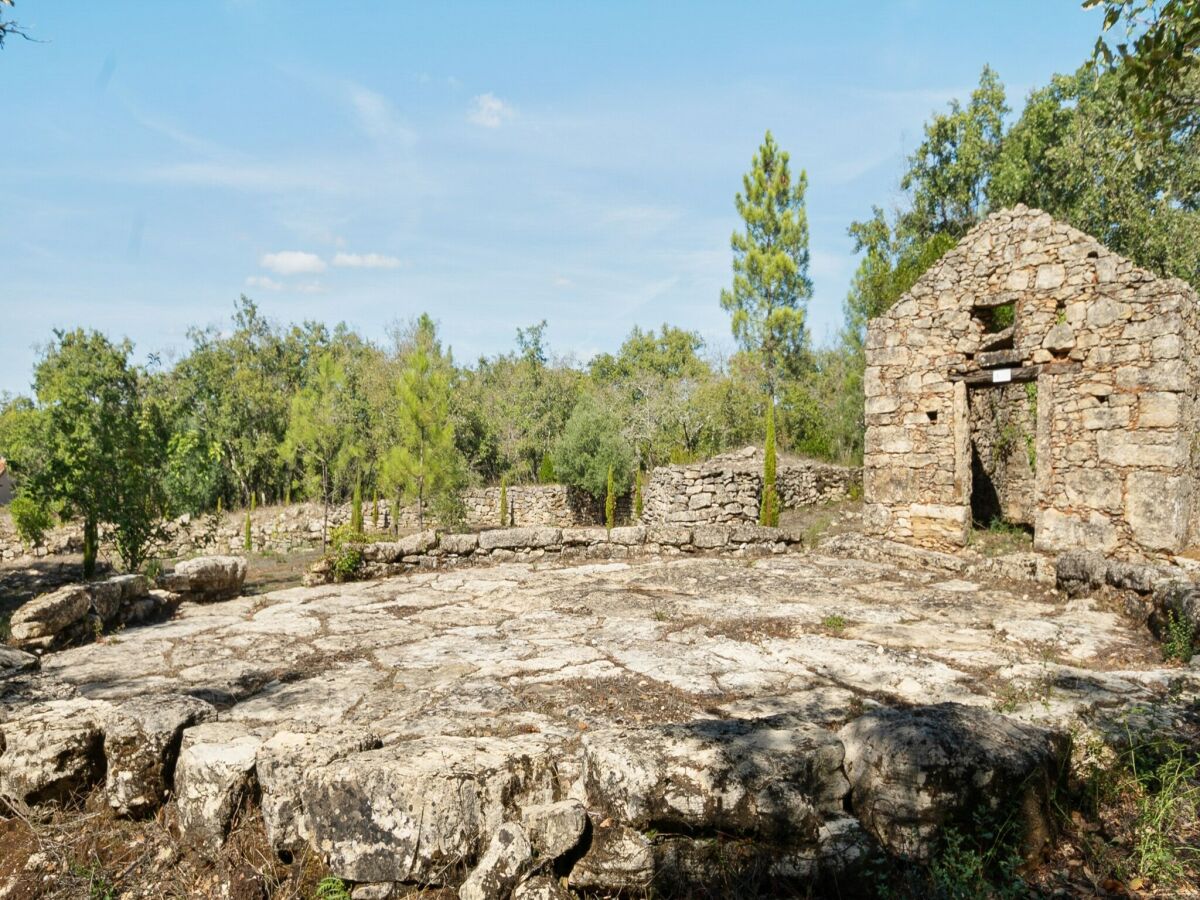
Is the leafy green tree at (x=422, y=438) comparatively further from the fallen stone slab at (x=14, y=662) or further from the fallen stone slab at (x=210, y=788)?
the fallen stone slab at (x=210, y=788)

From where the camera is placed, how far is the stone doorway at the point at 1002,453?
1288 centimetres

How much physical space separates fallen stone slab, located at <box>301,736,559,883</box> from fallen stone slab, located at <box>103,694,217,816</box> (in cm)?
78

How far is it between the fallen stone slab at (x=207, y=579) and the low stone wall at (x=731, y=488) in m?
12.1

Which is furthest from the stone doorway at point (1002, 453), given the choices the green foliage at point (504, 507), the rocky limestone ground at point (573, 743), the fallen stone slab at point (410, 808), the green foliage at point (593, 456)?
the green foliage at point (504, 507)

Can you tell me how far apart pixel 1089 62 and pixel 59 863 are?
6796 mm

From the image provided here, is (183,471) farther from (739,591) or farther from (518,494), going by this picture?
(518,494)

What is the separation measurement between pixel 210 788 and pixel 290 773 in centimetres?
35

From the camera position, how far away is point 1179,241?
62.1 feet

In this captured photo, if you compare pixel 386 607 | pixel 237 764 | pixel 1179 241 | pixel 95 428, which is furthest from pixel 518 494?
pixel 237 764

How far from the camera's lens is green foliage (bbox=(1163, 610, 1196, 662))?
446cm

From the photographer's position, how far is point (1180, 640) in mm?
4523

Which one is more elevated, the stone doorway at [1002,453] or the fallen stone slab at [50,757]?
the stone doorway at [1002,453]

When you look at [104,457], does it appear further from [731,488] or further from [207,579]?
[731,488]

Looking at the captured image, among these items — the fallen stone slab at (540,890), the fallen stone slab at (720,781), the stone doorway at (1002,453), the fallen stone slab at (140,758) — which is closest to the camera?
the fallen stone slab at (540,890)
